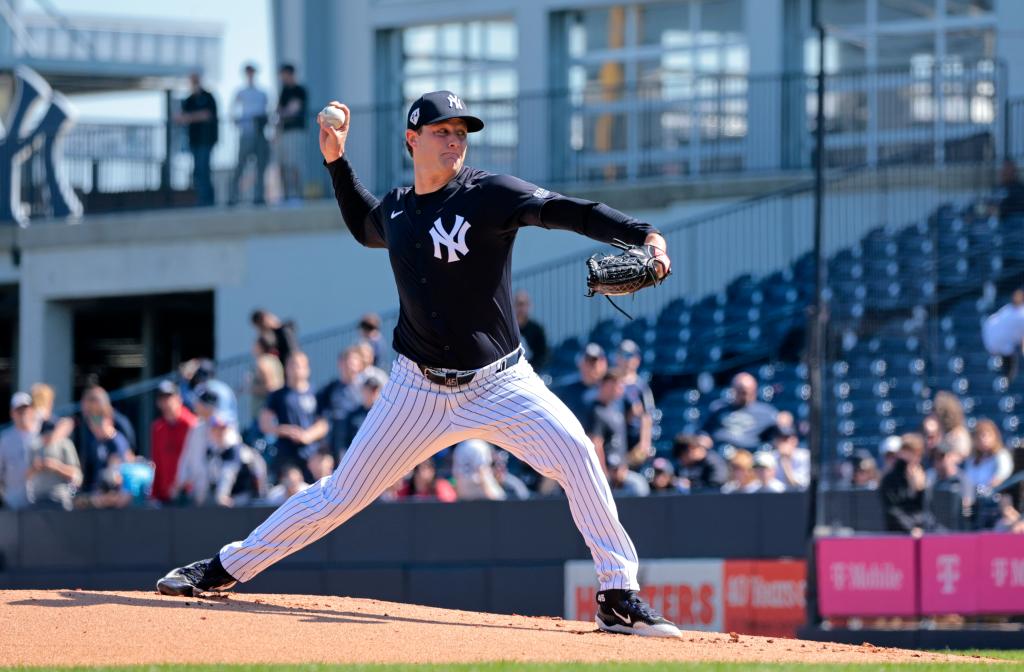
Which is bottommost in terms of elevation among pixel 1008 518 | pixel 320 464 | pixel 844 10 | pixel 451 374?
pixel 1008 518

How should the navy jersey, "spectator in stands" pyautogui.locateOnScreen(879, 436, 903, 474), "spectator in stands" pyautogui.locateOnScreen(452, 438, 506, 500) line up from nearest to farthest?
the navy jersey
"spectator in stands" pyautogui.locateOnScreen(879, 436, 903, 474)
"spectator in stands" pyautogui.locateOnScreen(452, 438, 506, 500)

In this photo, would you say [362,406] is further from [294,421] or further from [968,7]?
[968,7]

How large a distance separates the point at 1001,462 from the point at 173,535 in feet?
22.0

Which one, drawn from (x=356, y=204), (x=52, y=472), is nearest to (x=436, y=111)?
(x=356, y=204)

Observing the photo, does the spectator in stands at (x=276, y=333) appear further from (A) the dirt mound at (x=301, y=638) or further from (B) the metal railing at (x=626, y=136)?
(A) the dirt mound at (x=301, y=638)

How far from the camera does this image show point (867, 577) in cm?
1294

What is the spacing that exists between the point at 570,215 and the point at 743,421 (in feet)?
28.4

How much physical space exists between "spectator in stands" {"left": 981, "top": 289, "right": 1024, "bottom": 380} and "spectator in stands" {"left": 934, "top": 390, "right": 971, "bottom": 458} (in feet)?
3.82

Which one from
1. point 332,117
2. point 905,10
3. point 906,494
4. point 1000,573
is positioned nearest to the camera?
point 332,117

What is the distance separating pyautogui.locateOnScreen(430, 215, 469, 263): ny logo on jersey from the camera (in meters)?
7.49

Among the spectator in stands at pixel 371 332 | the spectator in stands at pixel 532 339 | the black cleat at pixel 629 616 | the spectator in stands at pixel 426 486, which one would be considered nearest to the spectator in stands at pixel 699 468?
the spectator in stands at pixel 426 486

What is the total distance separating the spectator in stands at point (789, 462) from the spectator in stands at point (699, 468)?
443 millimetres

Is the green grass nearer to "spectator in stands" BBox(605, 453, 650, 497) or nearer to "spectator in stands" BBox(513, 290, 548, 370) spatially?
"spectator in stands" BBox(605, 453, 650, 497)

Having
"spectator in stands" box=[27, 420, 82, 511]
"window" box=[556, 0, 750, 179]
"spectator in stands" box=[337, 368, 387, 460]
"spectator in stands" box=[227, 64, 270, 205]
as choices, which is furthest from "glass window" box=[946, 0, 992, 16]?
"spectator in stands" box=[27, 420, 82, 511]
